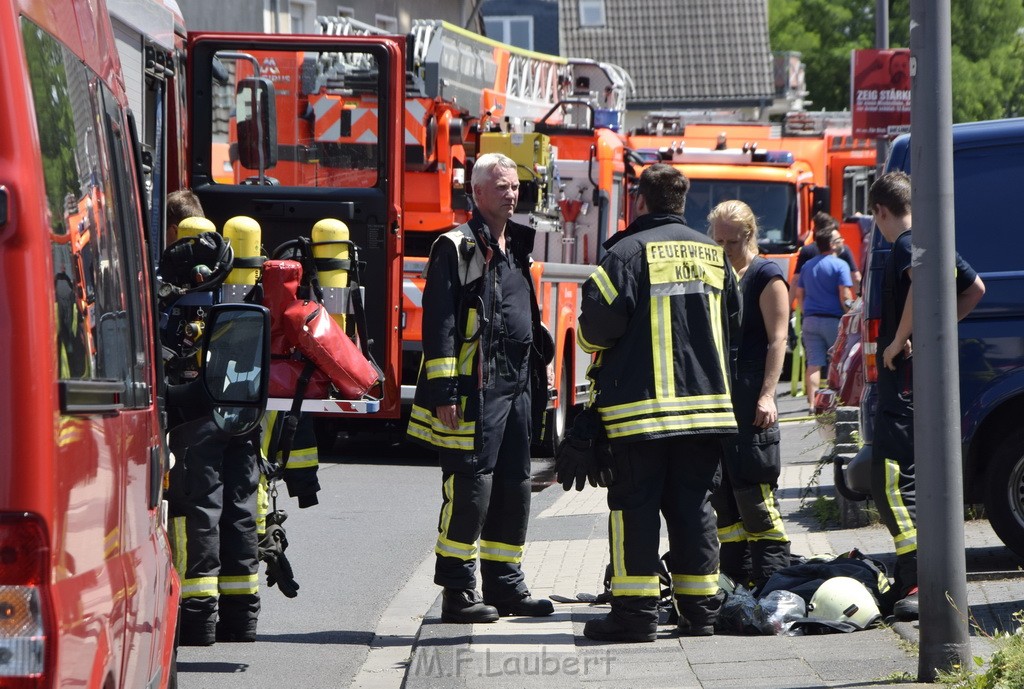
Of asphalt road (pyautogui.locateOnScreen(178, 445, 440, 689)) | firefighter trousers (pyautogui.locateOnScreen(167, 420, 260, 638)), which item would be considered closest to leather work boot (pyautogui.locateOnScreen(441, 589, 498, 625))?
asphalt road (pyautogui.locateOnScreen(178, 445, 440, 689))

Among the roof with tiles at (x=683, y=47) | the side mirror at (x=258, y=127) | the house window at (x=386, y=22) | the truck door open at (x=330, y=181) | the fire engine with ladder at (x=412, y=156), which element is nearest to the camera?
the side mirror at (x=258, y=127)

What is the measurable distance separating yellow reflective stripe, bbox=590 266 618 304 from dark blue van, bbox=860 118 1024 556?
186 centimetres

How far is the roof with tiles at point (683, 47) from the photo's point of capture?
47938 mm

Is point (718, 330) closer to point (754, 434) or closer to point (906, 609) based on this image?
point (754, 434)

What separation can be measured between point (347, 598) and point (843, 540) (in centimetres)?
274

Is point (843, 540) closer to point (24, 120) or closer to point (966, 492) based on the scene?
point (966, 492)

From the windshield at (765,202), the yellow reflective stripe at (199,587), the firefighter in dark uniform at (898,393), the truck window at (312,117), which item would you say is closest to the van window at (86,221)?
the yellow reflective stripe at (199,587)

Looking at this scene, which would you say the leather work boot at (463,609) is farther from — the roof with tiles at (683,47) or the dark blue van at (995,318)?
the roof with tiles at (683,47)

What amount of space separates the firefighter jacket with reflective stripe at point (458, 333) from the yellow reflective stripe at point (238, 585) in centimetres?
89

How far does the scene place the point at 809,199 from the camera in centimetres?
2069

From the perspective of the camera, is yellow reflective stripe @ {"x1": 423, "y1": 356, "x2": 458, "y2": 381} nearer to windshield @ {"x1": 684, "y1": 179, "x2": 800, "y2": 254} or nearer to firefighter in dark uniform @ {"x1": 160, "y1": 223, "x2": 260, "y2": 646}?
firefighter in dark uniform @ {"x1": 160, "y1": 223, "x2": 260, "y2": 646}

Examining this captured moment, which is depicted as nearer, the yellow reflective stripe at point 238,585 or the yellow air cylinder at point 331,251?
the yellow reflective stripe at point 238,585

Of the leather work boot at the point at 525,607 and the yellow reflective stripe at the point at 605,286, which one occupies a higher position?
the yellow reflective stripe at the point at 605,286

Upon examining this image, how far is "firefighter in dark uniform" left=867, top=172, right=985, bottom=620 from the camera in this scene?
6.38m
